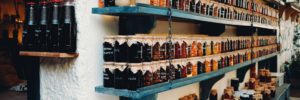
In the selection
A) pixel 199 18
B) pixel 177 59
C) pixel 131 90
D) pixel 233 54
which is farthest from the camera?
pixel 233 54

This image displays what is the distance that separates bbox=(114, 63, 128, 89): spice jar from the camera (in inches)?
71.0

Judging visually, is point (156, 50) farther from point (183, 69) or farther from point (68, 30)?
point (68, 30)

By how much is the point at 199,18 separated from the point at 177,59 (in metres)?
0.44

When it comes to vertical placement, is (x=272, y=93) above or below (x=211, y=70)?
below

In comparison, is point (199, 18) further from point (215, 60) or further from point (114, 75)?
point (114, 75)

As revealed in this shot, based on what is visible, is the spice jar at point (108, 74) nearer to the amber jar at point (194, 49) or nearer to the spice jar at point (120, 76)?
the spice jar at point (120, 76)

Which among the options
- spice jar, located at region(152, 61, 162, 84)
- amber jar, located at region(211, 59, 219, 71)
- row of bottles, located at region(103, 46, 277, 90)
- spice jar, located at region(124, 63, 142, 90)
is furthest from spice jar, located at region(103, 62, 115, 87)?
amber jar, located at region(211, 59, 219, 71)

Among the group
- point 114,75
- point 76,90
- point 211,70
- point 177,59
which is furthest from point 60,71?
point 211,70

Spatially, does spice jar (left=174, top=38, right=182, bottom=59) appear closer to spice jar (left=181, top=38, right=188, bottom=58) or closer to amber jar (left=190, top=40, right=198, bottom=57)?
spice jar (left=181, top=38, right=188, bottom=58)

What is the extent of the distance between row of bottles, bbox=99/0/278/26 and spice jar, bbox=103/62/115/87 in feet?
1.08

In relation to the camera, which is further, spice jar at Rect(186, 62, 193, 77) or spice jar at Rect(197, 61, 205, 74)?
spice jar at Rect(197, 61, 205, 74)

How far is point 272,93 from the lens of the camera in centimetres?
459

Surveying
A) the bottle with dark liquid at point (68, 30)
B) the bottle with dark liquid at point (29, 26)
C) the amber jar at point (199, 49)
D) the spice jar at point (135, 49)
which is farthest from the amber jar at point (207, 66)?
the bottle with dark liquid at point (29, 26)

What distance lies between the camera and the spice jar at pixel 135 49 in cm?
178
